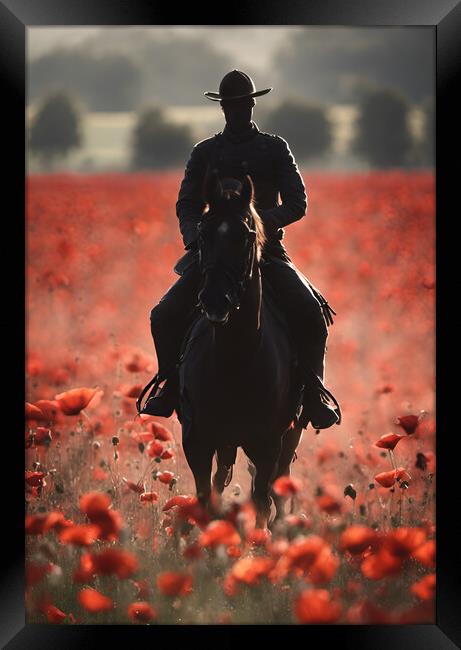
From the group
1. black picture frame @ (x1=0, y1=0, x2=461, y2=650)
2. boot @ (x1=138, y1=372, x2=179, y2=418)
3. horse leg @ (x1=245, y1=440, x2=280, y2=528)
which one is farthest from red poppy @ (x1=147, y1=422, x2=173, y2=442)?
black picture frame @ (x1=0, y1=0, x2=461, y2=650)

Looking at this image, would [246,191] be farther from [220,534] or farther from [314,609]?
[314,609]

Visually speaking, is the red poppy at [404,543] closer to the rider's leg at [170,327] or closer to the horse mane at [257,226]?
the horse mane at [257,226]

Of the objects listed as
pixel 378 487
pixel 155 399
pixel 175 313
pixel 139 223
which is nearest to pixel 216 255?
pixel 175 313

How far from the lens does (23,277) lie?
18.4 feet

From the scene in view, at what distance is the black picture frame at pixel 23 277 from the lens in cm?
526

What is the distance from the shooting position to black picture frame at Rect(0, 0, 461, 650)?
5.26 metres

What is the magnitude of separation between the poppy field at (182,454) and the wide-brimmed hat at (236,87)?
5.22 feet

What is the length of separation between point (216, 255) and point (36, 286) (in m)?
4.04

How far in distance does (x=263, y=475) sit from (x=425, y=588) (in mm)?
1222

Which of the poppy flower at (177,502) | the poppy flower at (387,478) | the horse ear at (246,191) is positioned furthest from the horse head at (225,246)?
the poppy flower at (387,478)

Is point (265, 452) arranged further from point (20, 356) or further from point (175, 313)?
point (20, 356)

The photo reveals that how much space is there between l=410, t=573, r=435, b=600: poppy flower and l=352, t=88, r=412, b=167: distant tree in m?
4.03

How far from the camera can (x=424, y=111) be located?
7707 mm

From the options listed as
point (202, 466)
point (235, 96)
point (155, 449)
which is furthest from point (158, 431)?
point (235, 96)
